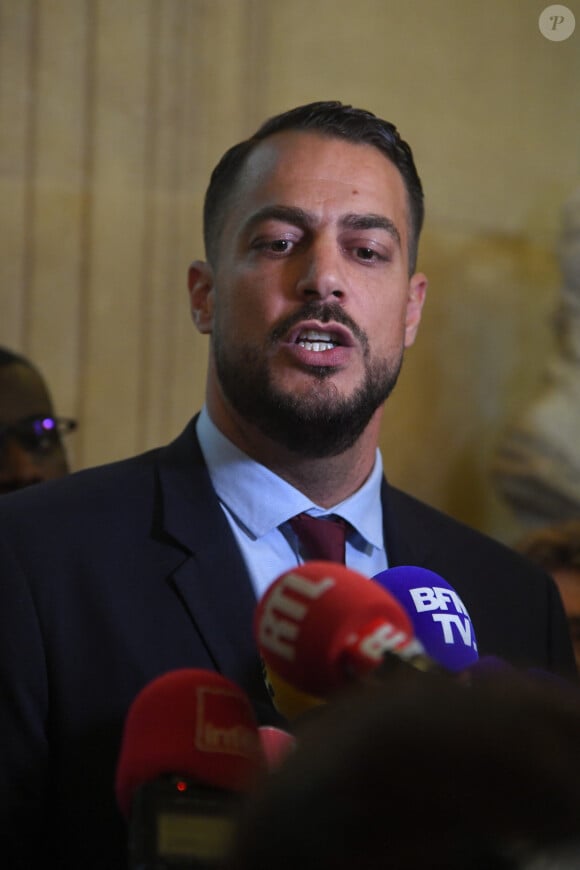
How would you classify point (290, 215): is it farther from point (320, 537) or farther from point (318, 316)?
point (320, 537)

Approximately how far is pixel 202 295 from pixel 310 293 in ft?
1.08

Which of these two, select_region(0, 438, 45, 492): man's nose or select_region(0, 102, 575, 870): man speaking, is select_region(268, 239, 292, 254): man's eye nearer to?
select_region(0, 102, 575, 870): man speaking

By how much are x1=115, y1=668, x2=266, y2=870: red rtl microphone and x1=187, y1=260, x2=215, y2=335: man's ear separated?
956 mm

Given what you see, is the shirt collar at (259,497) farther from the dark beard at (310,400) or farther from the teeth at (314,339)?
the teeth at (314,339)

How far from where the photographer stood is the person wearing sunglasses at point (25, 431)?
262cm

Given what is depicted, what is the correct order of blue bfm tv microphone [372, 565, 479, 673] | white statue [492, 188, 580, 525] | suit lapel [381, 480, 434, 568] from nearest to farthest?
blue bfm tv microphone [372, 565, 479, 673] → suit lapel [381, 480, 434, 568] → white statue [492, 188, 580, 525]

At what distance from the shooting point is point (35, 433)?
107 inches

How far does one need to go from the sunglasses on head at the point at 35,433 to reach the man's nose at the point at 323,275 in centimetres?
109

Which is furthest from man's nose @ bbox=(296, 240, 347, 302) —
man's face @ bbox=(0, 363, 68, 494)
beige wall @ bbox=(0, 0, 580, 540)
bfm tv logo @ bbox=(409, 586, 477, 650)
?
beige wall @ bbox=(0, 0, 580, 540)

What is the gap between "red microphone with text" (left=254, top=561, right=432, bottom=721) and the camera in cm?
96

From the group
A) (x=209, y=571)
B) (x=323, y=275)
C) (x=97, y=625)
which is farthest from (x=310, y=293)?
(x=97, y=625)

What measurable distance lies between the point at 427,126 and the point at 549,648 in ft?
6.04

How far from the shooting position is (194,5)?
11.0 ft
